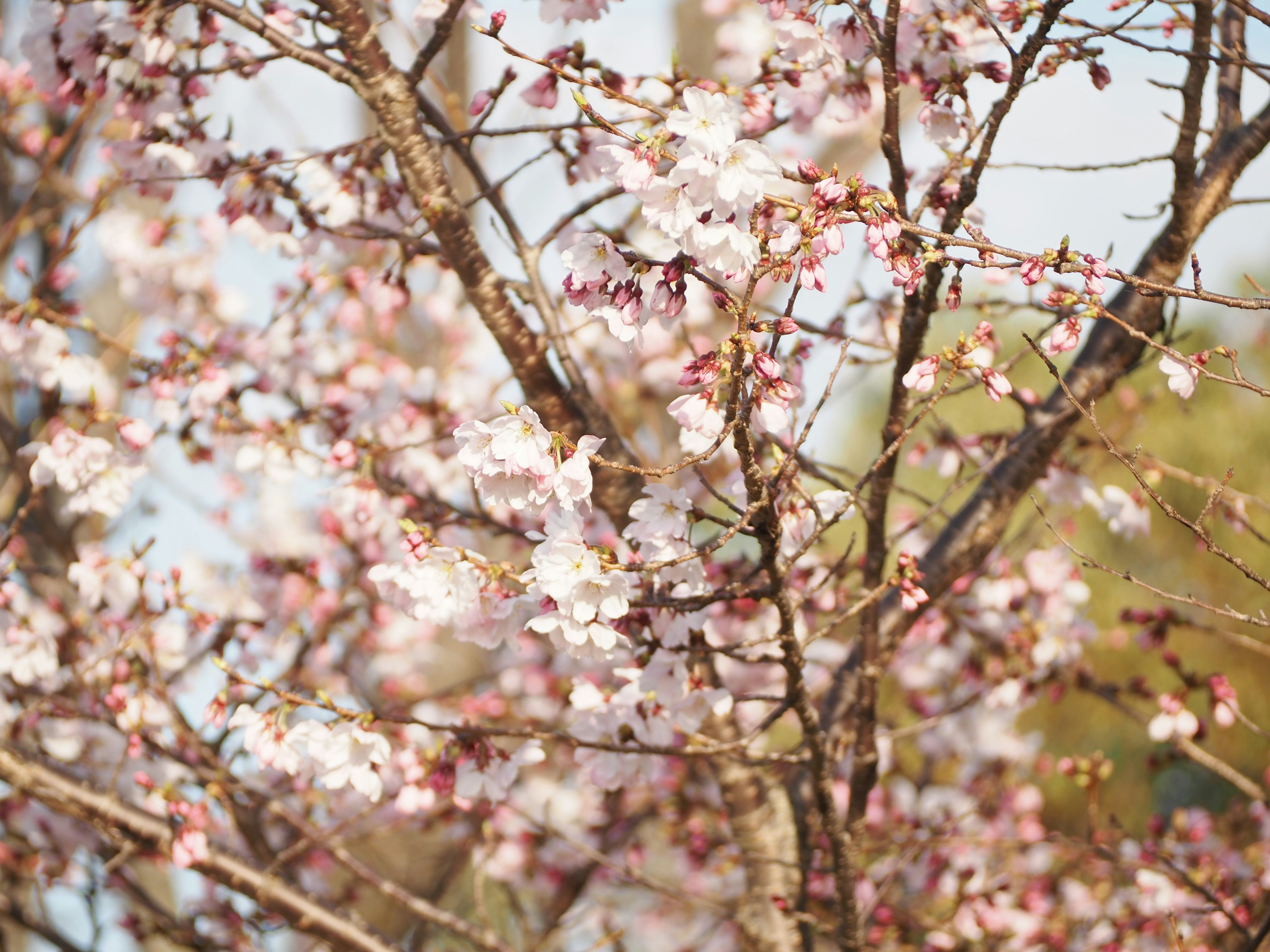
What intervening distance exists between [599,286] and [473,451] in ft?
0.84

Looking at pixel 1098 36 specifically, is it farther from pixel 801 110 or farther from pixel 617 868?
pixel 617 868

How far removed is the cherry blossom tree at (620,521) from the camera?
1.22m

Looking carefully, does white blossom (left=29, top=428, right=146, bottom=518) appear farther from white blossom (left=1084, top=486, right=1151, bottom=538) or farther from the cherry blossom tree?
white blossom (left=1084, top=486, right=1151, bottom=538)

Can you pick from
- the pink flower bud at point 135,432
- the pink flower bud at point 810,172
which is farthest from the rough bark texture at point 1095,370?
the pink flower bud at point 135,432

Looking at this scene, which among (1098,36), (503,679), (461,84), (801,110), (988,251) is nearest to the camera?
(988,251)

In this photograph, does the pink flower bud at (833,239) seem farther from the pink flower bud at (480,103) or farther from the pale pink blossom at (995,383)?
the pink flower bud at (480,103)

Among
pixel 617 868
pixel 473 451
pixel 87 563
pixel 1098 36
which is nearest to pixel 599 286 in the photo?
pixel 473 451

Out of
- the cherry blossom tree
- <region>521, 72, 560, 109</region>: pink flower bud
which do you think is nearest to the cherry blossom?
the cherry blossom tree

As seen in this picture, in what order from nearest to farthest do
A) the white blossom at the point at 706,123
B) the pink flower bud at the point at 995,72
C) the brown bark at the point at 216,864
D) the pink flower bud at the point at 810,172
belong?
the white blossom at the point at 706,123 → the pink flower bud at the point at 810,172 → the pink flower bud at the point at 995,72 → the brown bark at the point at 216,864

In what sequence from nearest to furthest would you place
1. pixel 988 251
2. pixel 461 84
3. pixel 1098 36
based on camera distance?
pixel 988 251 < pixel 1098 36 < pixel 461 84

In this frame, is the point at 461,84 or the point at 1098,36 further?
the point at 461,84

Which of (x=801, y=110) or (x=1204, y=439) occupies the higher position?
(x=1204, y=439)

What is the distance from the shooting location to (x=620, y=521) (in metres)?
1.75

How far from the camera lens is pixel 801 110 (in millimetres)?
1855
